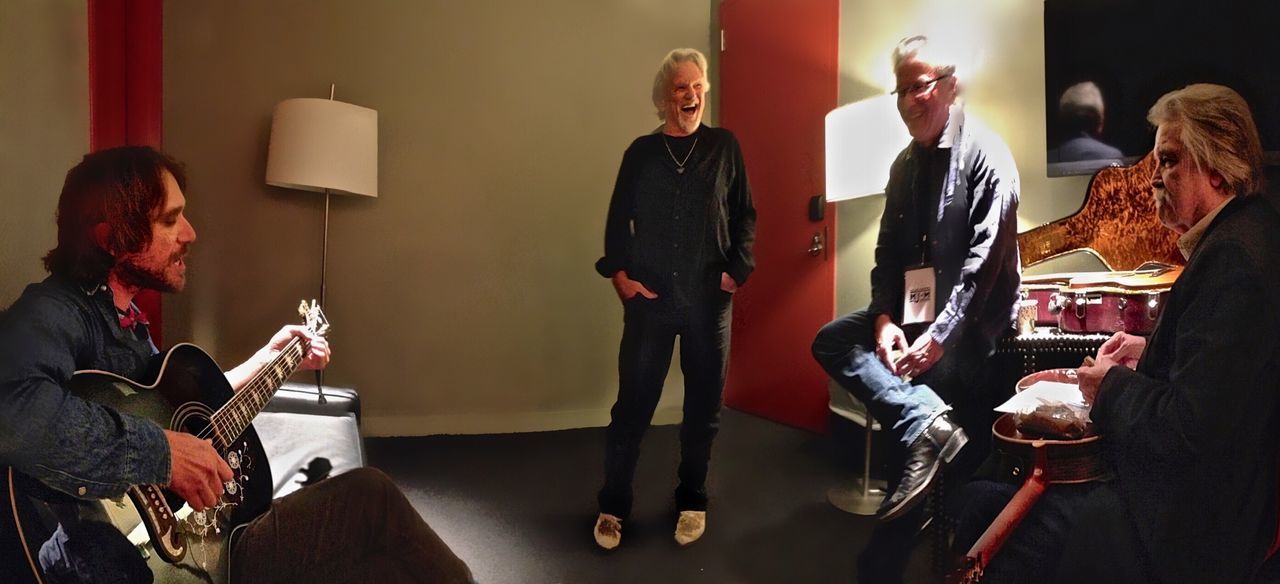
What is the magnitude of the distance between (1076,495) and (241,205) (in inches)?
58.3

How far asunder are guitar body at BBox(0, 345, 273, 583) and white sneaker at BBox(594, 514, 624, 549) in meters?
0.61

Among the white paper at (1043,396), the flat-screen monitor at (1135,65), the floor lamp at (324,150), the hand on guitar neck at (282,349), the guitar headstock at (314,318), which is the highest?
the flat-screen monitor at (1135,65)

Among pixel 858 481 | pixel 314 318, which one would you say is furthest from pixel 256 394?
pixel 858 481

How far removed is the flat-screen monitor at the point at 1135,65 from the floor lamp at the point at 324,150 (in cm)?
122

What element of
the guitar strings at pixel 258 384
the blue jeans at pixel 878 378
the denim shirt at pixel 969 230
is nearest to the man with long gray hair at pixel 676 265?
the blue jeans at pixel 878 378

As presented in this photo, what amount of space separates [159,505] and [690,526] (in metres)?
0.93

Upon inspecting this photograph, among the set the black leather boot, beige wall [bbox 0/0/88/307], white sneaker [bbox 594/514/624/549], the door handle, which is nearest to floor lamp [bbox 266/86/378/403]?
beige wall [bbox 0/0/88/307]

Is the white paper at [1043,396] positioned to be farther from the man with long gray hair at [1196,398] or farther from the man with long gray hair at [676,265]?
the man with long gray hair at [676,265]

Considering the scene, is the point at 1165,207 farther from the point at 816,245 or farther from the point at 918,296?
the point at 816,245

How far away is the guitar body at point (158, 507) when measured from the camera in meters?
0.74

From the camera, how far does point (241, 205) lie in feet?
3.53

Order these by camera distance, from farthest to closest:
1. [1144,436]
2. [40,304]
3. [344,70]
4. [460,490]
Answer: [460,490]
[344,70]
[1144,436]
[40,304]

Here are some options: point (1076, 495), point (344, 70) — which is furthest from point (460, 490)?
point (1076, 495)

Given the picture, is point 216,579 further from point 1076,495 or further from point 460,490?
point 1076,495
